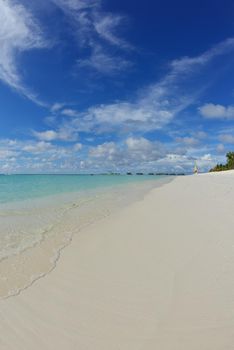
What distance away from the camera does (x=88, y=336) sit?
3.23 m

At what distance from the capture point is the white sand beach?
10.4ft

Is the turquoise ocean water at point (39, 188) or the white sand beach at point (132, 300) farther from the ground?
the turquoise ocean water at point (39, 188)

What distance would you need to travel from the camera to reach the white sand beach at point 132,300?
316 centimetres

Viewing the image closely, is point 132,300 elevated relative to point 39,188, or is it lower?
lower

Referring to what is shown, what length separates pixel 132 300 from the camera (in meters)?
4.13

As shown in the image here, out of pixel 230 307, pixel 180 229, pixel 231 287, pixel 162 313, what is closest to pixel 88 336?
pixel 162 313

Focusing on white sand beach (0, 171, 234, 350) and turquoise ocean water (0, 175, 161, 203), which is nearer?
white sand beach (0, 171, 234, 350)

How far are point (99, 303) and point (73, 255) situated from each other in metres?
2.53

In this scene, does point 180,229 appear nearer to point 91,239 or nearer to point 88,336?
point 91,239

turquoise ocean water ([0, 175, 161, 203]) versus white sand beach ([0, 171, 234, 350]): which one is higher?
turquoise ocean water ([0, 175, 161, 203])

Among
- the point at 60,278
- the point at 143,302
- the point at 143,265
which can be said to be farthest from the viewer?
the point at 143,265

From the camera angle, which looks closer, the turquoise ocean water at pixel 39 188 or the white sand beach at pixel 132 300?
the white sand beach at pixel 132 300

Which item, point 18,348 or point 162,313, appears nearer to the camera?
point 18,348

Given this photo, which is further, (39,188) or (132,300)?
(39,188)
